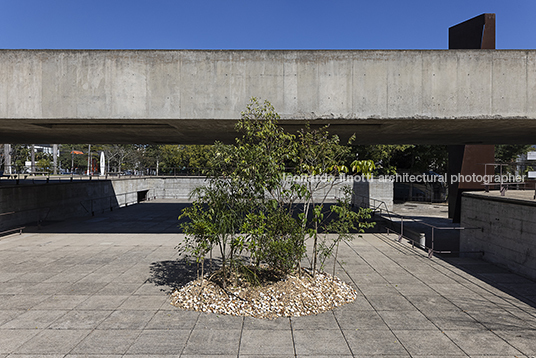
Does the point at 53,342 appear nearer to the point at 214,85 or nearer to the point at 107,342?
the point at 107,342

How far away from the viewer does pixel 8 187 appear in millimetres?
15625

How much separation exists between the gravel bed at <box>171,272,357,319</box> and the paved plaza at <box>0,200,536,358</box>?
0.68 ft

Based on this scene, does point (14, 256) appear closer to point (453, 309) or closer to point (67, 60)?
point (67, 60)

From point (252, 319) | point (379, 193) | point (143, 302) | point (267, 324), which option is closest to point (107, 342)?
point (143, 302)

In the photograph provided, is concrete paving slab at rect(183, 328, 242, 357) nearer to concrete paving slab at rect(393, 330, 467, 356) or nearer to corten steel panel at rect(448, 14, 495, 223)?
concrete paving slab at rect(393, 330, 467, 356)

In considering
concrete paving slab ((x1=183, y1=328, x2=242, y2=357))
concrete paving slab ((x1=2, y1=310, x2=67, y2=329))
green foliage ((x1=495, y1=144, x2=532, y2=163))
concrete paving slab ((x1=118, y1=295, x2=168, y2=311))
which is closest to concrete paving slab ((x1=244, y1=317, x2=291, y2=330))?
concrete paving slab ((x1=183, y1=328, x2=242, y2=357))

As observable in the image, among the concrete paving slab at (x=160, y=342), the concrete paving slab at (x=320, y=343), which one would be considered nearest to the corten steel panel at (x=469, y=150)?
the concrete paving slab at (x=320, y=343)

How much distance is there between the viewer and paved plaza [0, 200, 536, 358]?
17.1 feet

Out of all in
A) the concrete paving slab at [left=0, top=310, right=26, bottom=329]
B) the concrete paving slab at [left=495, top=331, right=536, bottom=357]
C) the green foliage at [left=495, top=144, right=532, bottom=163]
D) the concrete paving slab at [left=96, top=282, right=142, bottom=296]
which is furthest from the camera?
the green foliage at [left=495, top=144, right=532, bottom=163]

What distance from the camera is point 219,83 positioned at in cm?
1040

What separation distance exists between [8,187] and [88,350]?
1466cm

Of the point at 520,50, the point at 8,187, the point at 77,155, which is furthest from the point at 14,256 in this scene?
the point at 77,155

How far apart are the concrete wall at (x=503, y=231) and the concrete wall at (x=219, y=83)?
3682 mm

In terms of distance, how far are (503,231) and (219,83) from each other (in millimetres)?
10596
